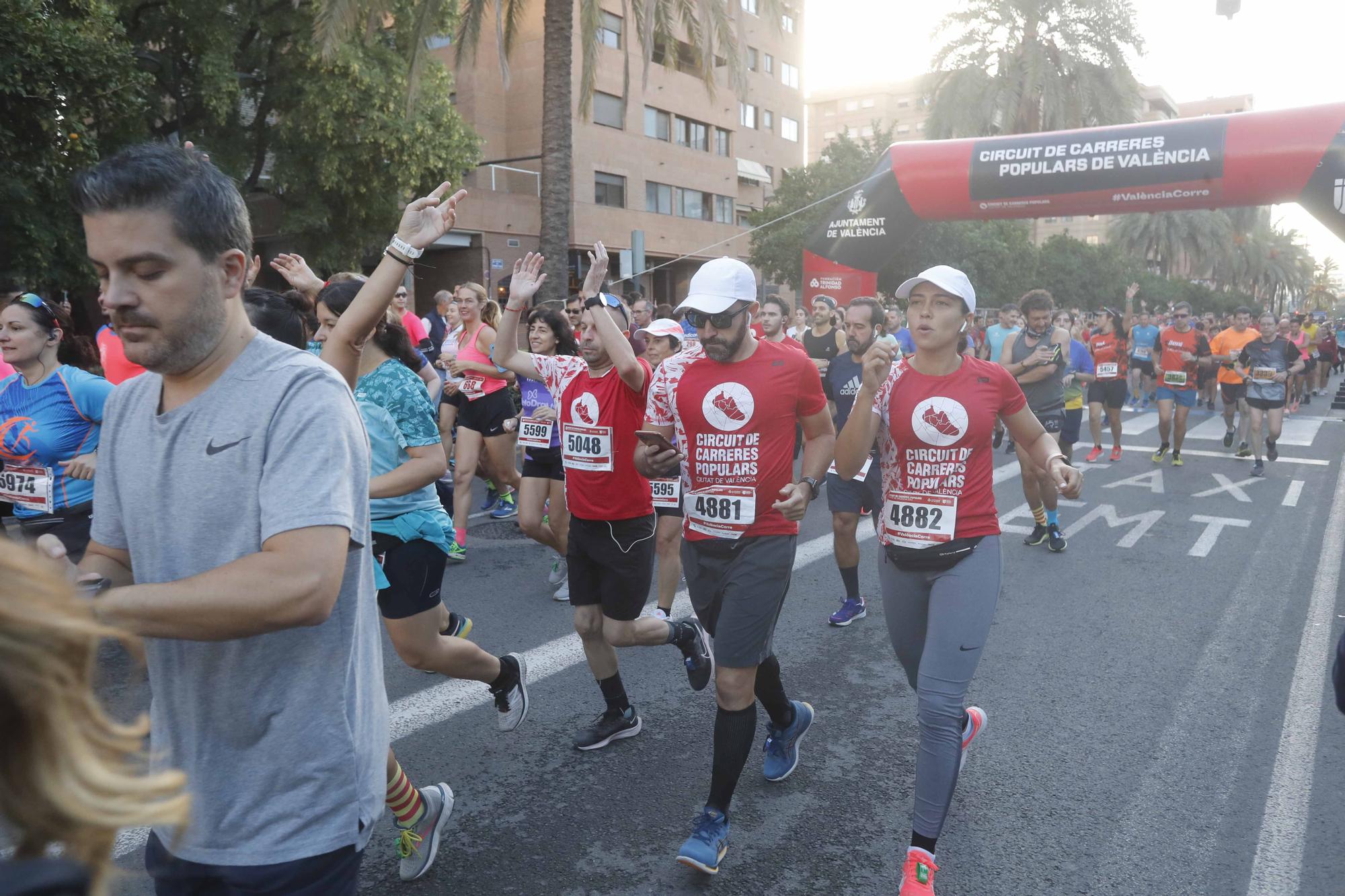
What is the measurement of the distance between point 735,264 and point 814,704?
2195 mm

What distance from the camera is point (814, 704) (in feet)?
15.4

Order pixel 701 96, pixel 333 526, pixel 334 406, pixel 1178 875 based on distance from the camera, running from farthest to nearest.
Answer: pixel 701 96
pixel 1178 875
pixel 334 406
pixel 333 526

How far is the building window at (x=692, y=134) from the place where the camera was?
4047 cm

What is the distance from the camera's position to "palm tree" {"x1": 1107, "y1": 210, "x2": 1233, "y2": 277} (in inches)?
1752

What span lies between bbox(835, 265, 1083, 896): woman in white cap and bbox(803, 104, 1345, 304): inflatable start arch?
34.1 feet

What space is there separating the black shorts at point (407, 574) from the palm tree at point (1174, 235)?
45.6m

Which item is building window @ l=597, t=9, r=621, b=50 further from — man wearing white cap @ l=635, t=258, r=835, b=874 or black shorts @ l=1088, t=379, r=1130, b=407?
man wearing white cap @ l=635, t=258, r=835, b=874

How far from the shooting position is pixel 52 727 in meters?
0.86

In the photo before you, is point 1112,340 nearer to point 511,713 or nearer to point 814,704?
point 814,704

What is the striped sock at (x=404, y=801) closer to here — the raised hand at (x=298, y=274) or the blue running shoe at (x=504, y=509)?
the raised hand at (x=298, y=274)

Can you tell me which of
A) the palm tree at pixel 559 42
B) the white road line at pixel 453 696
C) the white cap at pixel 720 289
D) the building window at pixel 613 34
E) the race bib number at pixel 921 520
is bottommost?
the white road line at pixel 453 696

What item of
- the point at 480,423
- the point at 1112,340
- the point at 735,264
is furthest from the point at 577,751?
the point at 1112,340

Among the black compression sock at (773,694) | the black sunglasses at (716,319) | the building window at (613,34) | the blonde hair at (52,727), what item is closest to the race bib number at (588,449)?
the black sunglasses at (716,319)

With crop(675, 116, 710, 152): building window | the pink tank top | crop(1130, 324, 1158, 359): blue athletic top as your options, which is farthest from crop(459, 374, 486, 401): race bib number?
crop(675, 116, 710, 152): building window
